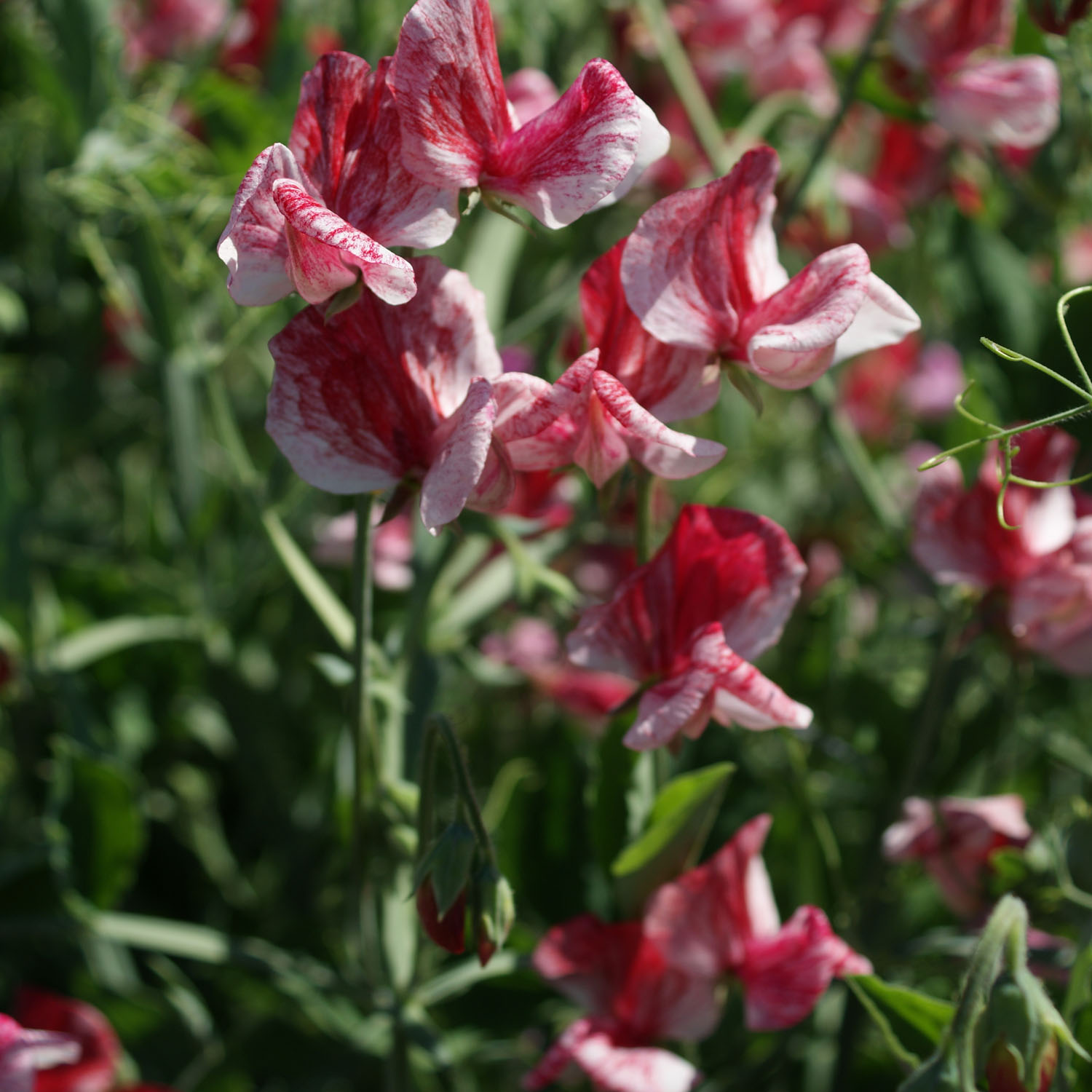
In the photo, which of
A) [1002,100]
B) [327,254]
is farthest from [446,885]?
[1002,100]

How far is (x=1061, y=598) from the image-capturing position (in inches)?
25.3

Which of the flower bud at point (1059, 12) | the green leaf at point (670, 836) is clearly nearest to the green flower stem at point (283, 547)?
the green leaf at point (670, 836)

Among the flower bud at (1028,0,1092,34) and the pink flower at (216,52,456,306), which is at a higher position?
the pink flower at (216,52,456,306)

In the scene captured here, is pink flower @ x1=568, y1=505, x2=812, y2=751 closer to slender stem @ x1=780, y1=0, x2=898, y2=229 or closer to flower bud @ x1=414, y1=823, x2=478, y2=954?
flower bud @ x1=414, y1=823, x2=478, y2=954

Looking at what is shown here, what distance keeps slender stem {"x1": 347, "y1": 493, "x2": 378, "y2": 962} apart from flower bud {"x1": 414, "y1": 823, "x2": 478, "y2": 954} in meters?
0.07

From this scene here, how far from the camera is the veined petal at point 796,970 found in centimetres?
58

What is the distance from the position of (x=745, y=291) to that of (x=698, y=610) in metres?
0.14

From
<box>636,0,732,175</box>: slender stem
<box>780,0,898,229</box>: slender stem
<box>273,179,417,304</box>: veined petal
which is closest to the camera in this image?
<box>273,179,417,304</box>: veined petal

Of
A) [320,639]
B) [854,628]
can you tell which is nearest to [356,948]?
[320,639]

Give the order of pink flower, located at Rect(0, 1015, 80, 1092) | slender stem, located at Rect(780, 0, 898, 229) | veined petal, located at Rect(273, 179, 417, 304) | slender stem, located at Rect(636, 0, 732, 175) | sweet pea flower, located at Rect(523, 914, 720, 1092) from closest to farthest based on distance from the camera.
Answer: veined petal, located at Rect(273, 179, 417, 304)
pink flower, located at Rect(0, 1015, 80, 1092)
sweet pea flower, located at Rect(523, 914, 720, 1092)
slender stem, located at Rect(780, 0, 898, 229)
slender stem, located at Rect(636, 0, 732, 175)

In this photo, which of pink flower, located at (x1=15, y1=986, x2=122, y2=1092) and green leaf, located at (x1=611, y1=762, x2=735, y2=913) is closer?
green leaf, located at (x1=611, y1=762, x2=735, y2=913)

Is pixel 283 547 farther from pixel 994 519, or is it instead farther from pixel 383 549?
pixel 994 519

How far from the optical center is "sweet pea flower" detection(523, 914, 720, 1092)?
626mm

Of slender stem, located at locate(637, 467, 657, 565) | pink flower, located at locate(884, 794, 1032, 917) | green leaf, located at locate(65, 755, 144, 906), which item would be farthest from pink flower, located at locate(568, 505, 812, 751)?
green leaf, located at locate(65, 755, 144, 906)
